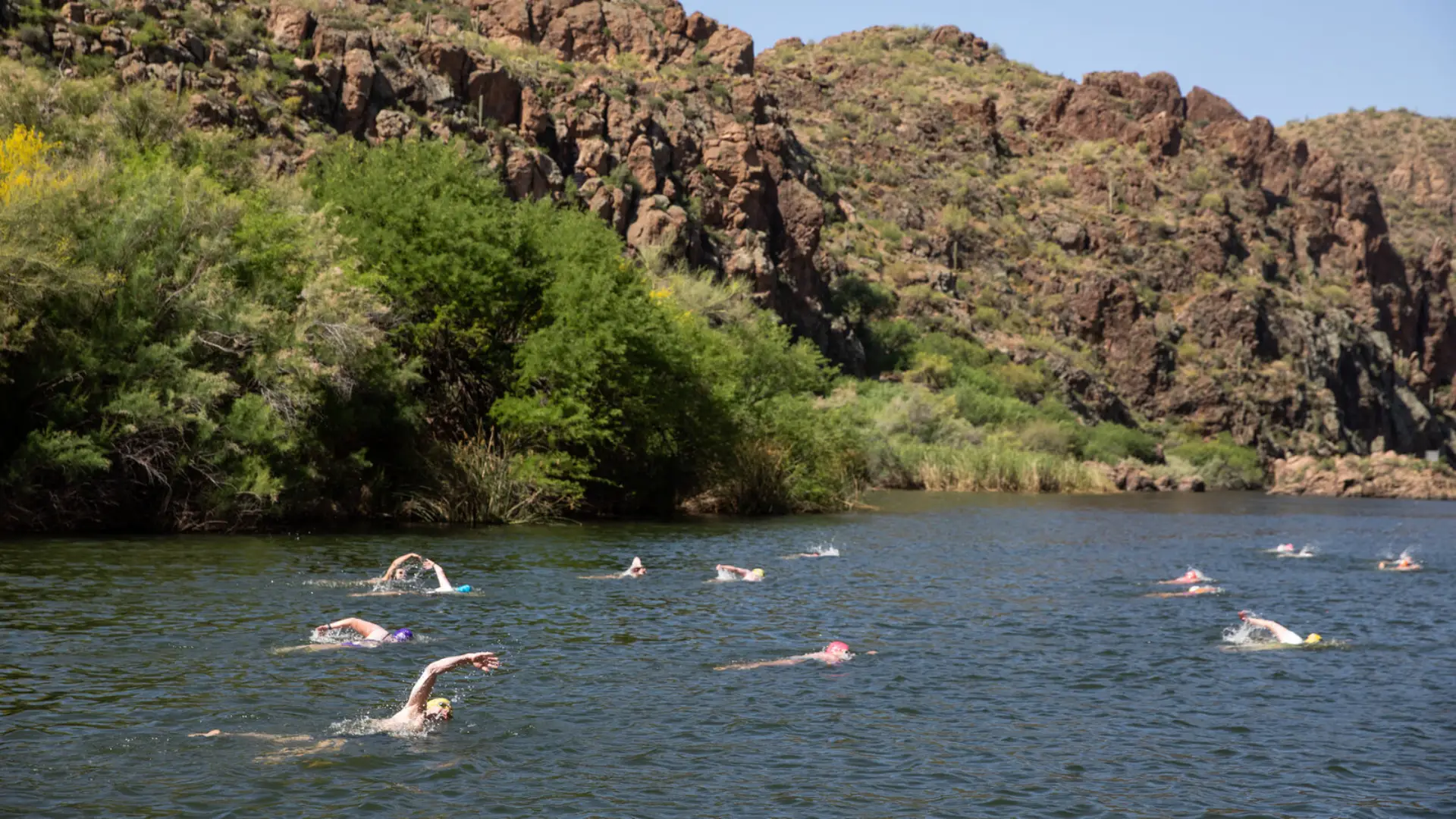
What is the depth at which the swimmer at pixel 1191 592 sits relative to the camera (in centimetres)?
2681

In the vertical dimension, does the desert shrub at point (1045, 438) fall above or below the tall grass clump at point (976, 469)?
above

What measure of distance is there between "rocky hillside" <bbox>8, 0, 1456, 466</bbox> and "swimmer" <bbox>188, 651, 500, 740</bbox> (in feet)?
125

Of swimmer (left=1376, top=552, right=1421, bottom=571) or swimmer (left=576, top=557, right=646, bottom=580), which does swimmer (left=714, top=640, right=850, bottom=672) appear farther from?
swimmer (left=1376, top=552, right=1421, bottom=571)

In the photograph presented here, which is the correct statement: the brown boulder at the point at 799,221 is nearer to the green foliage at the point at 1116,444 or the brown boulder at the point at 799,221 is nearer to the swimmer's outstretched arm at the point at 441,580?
the green foliage at the point at 1116,444

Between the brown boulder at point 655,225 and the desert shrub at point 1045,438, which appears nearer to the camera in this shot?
the brown boulder at point 655,225

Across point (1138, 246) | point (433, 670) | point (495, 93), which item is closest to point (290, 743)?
point (433, 670)

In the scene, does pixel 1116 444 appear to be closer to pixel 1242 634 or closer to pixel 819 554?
pixel 819 554

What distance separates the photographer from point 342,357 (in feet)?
110

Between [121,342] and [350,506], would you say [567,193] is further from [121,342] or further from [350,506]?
[121,342]

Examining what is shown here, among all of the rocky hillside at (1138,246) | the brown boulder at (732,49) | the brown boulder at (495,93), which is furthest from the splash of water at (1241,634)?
the brown boulder at (732,49)

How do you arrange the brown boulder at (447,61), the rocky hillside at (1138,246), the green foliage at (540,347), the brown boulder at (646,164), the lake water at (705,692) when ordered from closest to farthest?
the lake water at (705,692) < the green foliage at (540,347) < the brown boulder at (447,61) < the brown boulder at (646,164) < the rocky hillside at (1138,246)

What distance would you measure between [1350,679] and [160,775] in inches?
563

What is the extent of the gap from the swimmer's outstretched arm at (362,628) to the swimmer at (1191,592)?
50.7 feet

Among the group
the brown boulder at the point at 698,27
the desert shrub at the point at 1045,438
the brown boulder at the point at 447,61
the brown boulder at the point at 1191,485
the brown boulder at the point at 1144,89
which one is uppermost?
the brown boulder at the point at 1144,89
